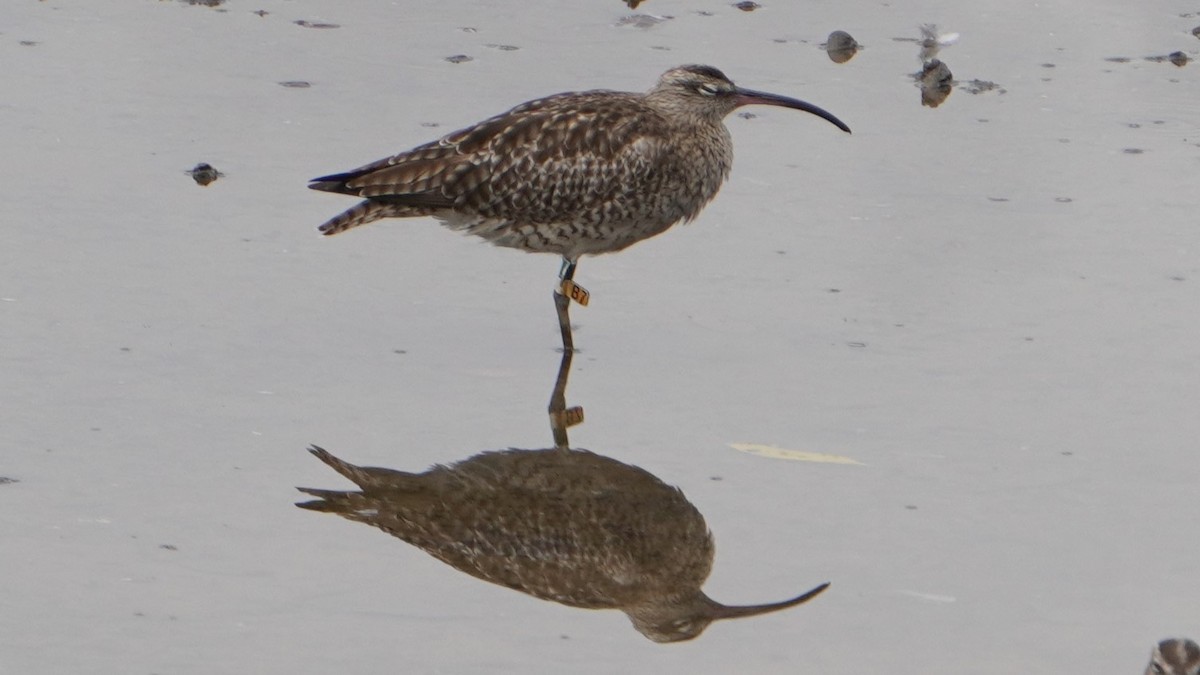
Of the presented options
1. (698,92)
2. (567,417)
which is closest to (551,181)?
(698,92)

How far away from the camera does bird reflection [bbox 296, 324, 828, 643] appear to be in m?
7.90

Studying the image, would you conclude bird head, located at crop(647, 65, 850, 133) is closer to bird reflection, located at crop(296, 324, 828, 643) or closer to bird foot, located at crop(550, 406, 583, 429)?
bird foot, located at crop(550, 406, 583, 429)

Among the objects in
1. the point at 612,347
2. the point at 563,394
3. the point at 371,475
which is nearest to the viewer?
the point at 371,475

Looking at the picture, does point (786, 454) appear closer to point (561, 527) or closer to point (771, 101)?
point (561, 527)

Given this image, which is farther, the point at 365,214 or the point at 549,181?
the point at 549,181

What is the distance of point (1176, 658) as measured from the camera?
6863 mm

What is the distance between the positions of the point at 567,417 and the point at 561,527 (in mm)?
1062

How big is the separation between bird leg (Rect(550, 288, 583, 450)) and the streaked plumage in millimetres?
432

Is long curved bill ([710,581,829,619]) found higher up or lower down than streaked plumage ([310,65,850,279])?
lower down

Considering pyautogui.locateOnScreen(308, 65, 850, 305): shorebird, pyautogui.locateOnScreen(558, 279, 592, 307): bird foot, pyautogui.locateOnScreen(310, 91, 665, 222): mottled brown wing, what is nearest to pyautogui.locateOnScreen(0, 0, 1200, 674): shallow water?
pyautogui.locateOnScreen(558, 279, 592, 307): bird foot

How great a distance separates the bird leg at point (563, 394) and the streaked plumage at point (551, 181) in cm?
43

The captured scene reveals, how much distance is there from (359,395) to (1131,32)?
7.80 metres

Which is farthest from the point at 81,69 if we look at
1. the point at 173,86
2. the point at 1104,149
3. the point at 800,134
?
the point at 1104,149

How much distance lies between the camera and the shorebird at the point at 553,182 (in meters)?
10.5
